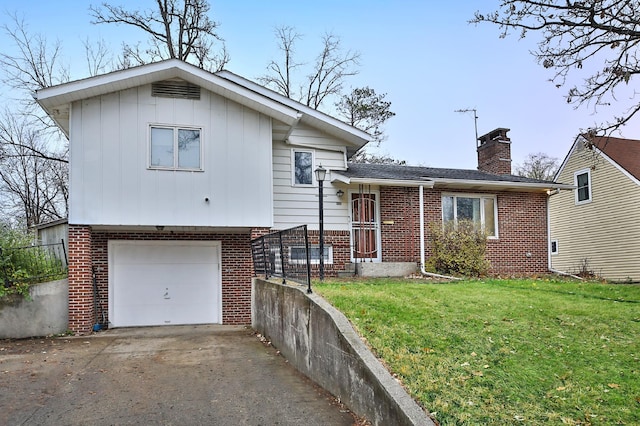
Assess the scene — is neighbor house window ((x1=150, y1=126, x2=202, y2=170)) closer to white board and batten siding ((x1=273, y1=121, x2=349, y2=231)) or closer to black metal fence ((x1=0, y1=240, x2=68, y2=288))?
white board and batten siding ((x1=273, y1=121, x2=349, y2=231))

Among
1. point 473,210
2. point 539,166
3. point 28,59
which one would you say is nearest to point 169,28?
point 28,59

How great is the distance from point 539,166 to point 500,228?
20.4 m

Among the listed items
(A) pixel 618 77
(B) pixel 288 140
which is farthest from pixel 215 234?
(A) pixel 618 77

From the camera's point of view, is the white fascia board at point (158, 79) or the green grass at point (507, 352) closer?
the green grass at point (507, 352)

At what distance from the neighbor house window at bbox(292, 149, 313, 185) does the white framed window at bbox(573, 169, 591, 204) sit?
1112 cm

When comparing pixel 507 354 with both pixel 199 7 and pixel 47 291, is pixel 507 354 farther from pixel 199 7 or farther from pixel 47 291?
pixel 199 7

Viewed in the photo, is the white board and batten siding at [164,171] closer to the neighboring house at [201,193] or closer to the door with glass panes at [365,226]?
the neighboring house at [201,193]

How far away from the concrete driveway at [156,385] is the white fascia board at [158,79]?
5.18 metres

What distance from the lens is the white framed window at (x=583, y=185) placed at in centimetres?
1830

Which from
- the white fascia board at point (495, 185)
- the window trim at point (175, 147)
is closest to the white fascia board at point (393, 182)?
the white fascia board at point (495, 185)

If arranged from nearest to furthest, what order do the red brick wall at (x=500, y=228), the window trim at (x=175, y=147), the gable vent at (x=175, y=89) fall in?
the window trim at (x=175, y=147)
the gable vent at (x=175, y=89)
the red brick wall at (x=500, y=228)

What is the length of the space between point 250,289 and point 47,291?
4.62 meters

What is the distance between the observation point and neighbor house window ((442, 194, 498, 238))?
14.8 metres

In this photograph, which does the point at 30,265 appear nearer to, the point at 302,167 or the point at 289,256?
the point at 289,256
